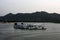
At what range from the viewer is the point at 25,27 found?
3538 cm

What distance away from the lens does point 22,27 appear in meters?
35.2

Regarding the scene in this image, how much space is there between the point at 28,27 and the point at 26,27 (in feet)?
1.49

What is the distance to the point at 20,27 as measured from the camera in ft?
114

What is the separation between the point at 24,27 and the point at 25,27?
215mm

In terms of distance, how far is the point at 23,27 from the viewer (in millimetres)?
35094

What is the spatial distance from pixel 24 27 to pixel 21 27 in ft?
2.38

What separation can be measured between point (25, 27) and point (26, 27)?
0.25 metres

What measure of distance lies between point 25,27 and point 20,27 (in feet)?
4.01

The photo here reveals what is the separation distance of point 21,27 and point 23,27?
0.44 m

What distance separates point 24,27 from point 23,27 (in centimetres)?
32

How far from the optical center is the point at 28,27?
3566 cm

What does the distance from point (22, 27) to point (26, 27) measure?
91 centimetres

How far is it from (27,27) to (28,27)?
28 centimetres

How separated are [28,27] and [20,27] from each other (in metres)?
1.91
